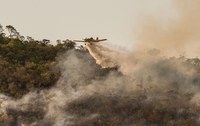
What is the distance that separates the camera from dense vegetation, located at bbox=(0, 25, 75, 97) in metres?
72.1

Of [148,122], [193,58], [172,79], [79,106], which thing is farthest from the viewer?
[193,58]

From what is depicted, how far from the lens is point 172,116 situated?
65.2 metres

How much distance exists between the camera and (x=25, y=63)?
7662 centimetres

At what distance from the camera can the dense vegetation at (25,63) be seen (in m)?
72.1

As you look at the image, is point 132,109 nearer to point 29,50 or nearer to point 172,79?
point 172,79

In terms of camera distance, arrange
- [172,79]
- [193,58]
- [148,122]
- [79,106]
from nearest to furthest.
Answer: [148,122]
[79,106]
[172,79]
[193,58]

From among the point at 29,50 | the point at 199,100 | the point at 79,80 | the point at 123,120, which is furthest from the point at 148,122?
the point at 29,50

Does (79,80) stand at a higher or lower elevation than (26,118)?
higher

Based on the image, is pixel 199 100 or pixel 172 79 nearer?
pixel 199 100

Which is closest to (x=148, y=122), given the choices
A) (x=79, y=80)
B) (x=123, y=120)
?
(x=123, y=120)

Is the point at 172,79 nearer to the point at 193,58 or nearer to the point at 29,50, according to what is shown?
the point at 193,58

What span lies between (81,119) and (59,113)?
2.92 metres

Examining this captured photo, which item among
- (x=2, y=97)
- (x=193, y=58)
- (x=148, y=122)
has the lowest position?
(x=148, y=122)

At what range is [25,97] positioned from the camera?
70312mm
